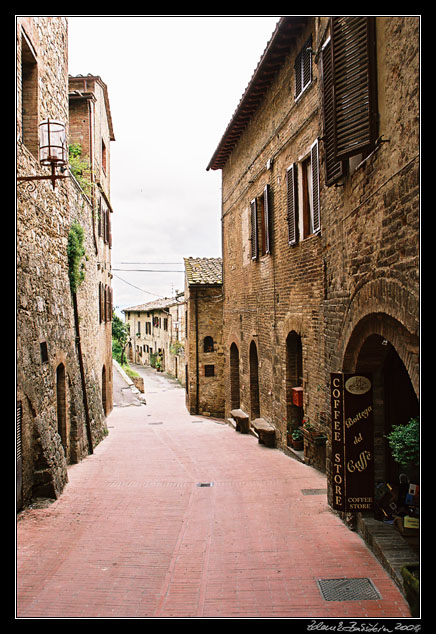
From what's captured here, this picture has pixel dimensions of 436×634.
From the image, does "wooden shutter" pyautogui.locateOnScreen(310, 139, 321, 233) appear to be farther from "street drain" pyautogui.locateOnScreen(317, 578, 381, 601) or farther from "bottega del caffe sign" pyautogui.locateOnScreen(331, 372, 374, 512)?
"street drain" pyautogui.locateOnScreen(317, 578, 381, 601)

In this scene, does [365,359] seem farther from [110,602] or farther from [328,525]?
[110,602]

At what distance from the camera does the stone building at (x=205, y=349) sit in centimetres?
2241

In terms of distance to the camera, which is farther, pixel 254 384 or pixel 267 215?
pixel 254 384

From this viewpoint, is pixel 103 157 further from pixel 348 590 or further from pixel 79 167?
pixel 348 590

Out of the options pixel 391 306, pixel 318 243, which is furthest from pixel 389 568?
pixel 318 243

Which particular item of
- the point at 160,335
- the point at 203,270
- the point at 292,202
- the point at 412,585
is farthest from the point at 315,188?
the point at 160,335

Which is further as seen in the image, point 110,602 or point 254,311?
point 254,311

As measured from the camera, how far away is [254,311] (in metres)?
15.1

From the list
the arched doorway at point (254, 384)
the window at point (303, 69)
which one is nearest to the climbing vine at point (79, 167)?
the window at point (303, 69)

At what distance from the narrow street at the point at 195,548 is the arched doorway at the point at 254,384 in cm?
431

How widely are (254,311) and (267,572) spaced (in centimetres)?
984

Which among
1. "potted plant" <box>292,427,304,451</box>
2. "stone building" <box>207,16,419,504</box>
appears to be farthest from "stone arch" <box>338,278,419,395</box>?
"potted plant" <box>292,427,304,451</box>

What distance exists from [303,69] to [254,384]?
888 centimetres

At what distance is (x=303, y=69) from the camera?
408 inches
